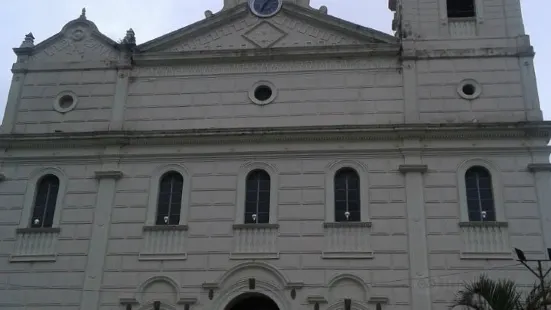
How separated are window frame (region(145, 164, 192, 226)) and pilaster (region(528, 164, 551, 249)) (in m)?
10.4

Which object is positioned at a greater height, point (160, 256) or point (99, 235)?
point (99, 235)

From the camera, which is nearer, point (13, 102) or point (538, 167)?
point (538, 167)

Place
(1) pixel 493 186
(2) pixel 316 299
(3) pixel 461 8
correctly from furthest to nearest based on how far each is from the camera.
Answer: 1. (3) pixel 461 8
2. (1) pixel 493 186
3. (2) pixel 316 299

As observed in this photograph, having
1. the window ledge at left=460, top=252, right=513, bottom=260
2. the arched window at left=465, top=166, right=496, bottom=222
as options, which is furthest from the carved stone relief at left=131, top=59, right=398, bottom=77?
the window ledge at left=460, top=252, right=513, bottom=260

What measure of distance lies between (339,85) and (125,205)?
788 centimetres

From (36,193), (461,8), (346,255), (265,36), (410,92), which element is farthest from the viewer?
(461,8)

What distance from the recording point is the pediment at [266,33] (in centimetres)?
2253

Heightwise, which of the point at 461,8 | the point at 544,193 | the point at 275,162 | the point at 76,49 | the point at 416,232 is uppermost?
the point at 461,8

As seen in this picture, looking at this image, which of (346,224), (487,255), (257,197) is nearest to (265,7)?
(257,197)

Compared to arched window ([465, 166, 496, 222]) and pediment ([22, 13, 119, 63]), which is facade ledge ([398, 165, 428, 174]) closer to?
arched window ([465, 166, 496, 222])

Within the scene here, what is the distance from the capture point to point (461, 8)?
23109 mm

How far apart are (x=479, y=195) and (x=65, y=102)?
1404 centimetres

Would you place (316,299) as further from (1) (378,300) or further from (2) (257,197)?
(2) (257,197)

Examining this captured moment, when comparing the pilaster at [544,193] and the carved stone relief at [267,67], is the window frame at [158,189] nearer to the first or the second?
the carved stone relief at [267,67]
